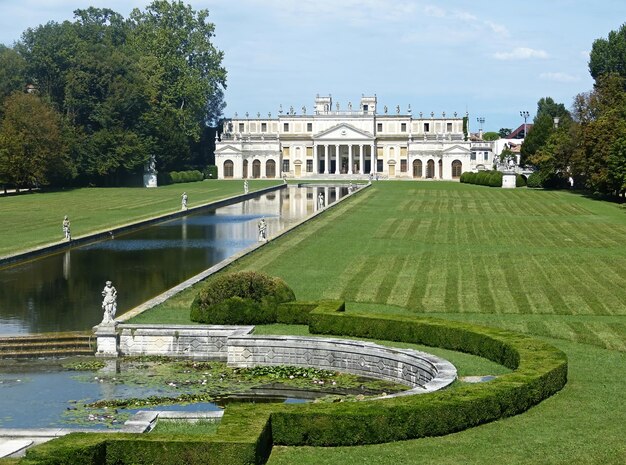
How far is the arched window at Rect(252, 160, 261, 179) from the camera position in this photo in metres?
157

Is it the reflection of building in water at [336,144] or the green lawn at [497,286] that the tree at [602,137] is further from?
the reflection of building in water at [336,144]

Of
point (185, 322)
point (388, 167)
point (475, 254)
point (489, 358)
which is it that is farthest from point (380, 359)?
point (388, 167)

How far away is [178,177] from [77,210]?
5833cm

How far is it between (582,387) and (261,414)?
700 cm

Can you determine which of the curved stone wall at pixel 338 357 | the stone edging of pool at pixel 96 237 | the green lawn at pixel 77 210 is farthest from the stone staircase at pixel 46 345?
the green lawn at pixel 77 210

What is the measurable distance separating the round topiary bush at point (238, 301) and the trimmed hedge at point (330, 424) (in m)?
7.90

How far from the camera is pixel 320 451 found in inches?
624

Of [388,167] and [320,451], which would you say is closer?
[320,451]

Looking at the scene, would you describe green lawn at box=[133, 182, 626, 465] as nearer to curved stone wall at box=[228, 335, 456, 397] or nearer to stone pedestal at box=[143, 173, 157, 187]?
curved stone wall at box=[228, 335, 456, 397]

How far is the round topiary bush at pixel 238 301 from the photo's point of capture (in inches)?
1040

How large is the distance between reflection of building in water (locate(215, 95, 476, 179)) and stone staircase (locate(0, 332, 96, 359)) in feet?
421

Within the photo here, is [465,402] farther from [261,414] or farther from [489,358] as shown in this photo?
[489,358]

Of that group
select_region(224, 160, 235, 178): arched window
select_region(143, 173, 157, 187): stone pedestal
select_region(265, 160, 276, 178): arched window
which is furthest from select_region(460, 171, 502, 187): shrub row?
select_region(224, 160, 235, 178): arched window

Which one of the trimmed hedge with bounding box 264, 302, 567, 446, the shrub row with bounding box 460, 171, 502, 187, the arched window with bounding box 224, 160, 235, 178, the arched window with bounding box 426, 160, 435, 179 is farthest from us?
the arched window with bounding box 426, 160, 435, 179
